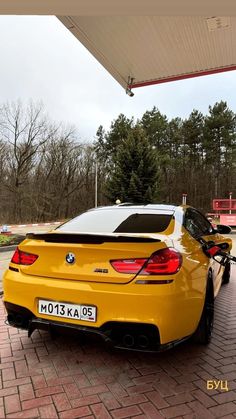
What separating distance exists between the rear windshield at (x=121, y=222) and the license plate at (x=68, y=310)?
2.62ft

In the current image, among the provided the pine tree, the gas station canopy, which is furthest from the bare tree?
the gas station canopy

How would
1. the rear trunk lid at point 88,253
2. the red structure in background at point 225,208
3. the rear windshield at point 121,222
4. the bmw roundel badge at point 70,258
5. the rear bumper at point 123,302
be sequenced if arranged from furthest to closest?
the red structure in background at point 225,208 < the rear windshield at point 121,222 < the bmw roundel badge at point 70,258 < the rear trunk lid at point 88,253 < the rear bumper at point 123,302

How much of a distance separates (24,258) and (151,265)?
1160 mm

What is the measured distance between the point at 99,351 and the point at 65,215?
118 feet

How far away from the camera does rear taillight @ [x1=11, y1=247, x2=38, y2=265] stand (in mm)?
2975

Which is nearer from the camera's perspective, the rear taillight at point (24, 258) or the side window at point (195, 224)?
the rear taillight at point (24, 258)

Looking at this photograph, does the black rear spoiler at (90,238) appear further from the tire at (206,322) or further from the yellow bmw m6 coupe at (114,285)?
the tire at (206,322)

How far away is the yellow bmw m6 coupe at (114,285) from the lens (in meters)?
2.55

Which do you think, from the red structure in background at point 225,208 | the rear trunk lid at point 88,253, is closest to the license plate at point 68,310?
the rear trunk lid at point 88,253

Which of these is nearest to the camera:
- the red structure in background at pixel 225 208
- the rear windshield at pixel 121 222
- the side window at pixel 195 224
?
the rear windshield at pixel 121 222


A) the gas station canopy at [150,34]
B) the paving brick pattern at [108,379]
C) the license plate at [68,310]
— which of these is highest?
the gas station canopy at [150,34]

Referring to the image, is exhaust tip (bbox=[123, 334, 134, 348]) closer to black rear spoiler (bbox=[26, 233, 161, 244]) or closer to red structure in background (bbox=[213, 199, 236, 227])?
black rear spoiler (bbox=[26, 233, 161, 244])

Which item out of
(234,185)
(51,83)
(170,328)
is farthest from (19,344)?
(234,185)

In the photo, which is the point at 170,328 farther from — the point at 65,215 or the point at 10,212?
the point at 65,215
